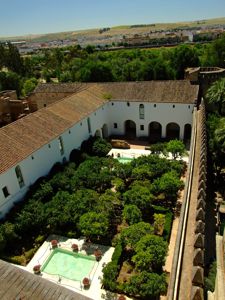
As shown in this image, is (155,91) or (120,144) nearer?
(120,144)

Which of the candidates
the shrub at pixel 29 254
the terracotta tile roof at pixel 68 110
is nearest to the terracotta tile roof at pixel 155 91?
the terracotta tile roof at pixel 68 110

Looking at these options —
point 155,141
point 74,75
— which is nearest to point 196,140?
point 155,141

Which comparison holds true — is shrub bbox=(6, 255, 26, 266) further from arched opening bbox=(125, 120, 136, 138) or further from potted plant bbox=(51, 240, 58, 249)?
arched opening bbox=(125, 120, 136, 138)

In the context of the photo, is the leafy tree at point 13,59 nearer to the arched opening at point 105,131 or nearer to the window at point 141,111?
the arched opening at point 105,131

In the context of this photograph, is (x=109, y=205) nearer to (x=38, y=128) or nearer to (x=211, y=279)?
(x=211, y=279)

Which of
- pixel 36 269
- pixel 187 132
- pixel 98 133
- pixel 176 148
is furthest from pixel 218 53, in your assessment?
pixel 36 269

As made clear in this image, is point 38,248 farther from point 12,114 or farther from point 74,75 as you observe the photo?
point 74,75
